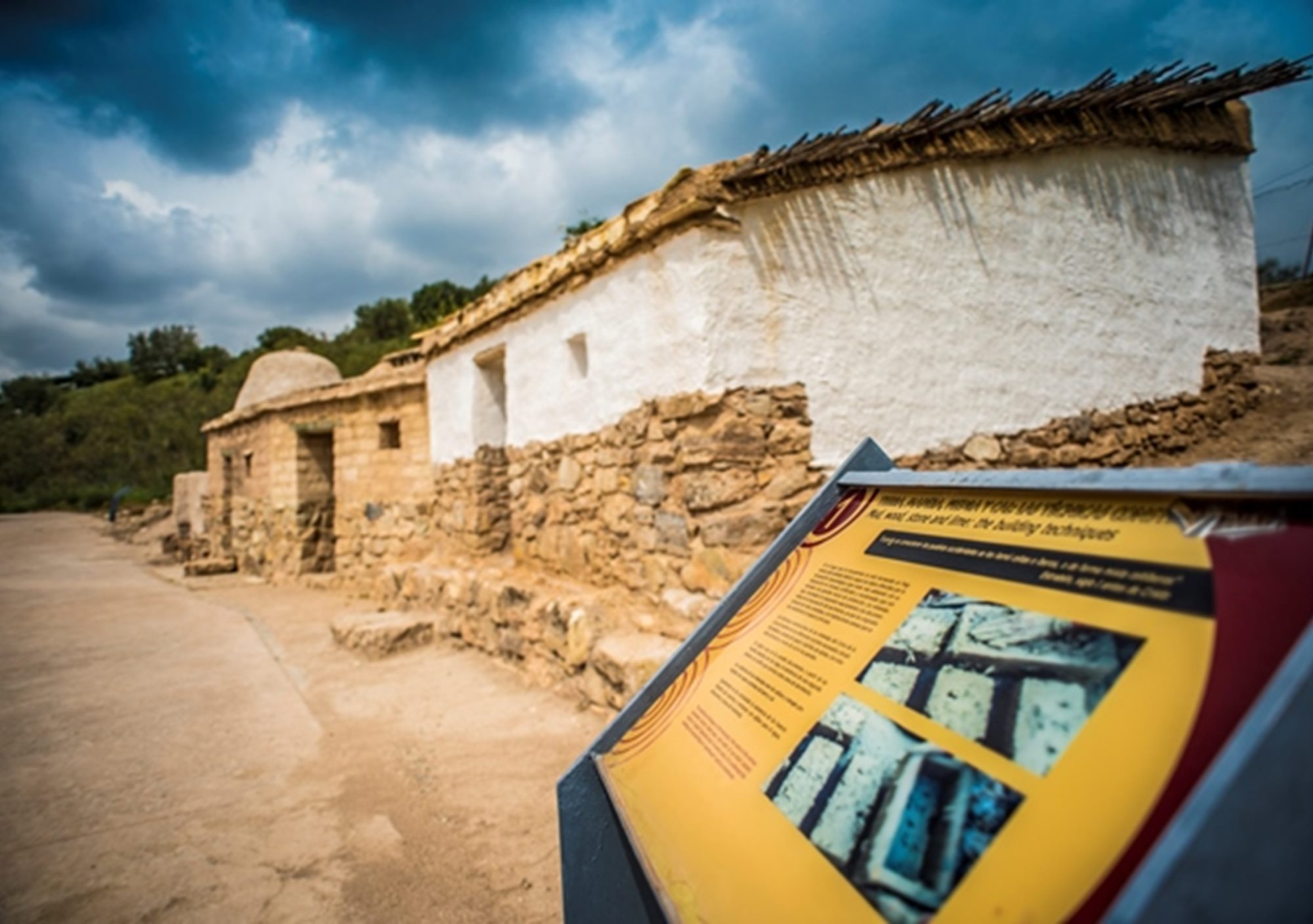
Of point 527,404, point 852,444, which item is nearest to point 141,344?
point 527,404

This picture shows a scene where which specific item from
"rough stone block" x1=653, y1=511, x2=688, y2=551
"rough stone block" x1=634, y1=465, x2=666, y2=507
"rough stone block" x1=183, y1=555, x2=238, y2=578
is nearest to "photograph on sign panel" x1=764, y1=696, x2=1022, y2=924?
"rough stone block" x1=653, y1=511, x2=688, y2=551

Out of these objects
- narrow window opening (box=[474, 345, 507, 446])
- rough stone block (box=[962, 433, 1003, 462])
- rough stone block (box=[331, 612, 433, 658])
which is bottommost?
rough stone block (box=[331, 612, 433, 658])

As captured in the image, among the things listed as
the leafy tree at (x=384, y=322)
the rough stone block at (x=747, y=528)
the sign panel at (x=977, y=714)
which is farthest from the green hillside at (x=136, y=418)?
the sign panel at (x=977, y=714)

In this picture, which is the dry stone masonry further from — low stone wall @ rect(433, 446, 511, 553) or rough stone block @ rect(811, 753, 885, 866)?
rough stone block @ rect(811, 753, 885, 866)

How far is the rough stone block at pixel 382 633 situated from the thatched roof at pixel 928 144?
2.82 m

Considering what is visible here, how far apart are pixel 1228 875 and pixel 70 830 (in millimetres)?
3955

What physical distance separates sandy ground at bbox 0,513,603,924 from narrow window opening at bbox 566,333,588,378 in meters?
2.35

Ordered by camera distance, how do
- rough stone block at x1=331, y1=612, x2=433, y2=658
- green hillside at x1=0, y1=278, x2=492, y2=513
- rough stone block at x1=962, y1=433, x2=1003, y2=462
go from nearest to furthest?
rough stone block at x1=962, y1=433, x2=1003, y2=462 → rough stone block at x1=331, y1=612, x2=433, y2=658 → green hillside at x1=0, y1=278, x2=492, y2=513

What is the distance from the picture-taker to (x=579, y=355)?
4.89 metres

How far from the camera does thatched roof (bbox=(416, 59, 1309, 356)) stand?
11.8ft

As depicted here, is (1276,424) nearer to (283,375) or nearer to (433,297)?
(283,375)

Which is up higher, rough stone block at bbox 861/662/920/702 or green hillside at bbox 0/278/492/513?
green hillside at bbox 0/278/492/513

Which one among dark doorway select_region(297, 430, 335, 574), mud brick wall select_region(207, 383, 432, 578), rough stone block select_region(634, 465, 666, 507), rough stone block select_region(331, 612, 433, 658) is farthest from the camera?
dark doorway select_region(297, 430, 335, 574)

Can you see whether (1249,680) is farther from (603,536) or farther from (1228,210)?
(1228,210)
